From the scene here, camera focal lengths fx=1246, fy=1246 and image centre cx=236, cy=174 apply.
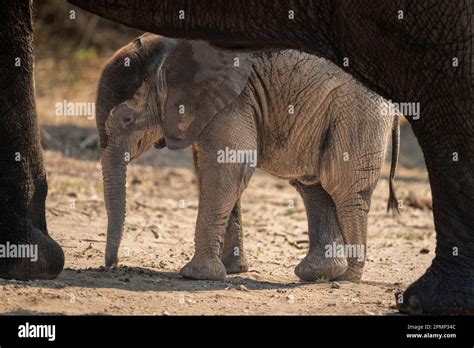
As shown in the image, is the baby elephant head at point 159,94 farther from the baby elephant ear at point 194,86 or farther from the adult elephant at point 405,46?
the adult elephant at point 405,46

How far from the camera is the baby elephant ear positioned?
718 centimetres

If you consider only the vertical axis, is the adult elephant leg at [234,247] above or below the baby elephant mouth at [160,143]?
below

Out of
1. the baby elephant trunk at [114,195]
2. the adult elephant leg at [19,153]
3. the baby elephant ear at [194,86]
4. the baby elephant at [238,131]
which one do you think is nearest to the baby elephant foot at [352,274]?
the baby elephant at [238,131]

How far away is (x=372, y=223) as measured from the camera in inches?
399

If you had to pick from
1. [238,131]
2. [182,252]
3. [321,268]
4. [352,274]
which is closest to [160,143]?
[238,131]

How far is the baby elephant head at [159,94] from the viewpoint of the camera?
23.4 ft

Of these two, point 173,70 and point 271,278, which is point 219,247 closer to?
point 271,278

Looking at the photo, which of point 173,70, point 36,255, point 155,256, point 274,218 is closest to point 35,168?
point 36,255

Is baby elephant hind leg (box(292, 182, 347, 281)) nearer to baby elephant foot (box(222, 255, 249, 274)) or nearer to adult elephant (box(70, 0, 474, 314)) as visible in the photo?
baby elephant foot (box(222, 255, 249, 274))

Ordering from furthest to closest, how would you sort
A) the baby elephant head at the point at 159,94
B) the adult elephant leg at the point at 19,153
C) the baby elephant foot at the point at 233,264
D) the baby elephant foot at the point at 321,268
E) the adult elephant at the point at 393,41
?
the baby elephant foot at the point at 233,264 → the baby elephant foot at the point at 321,268 → the baby elephant head at the point at 159,94 → the adult elephant leg at the point at 19,153 → the adult elephant at the point at 393,41

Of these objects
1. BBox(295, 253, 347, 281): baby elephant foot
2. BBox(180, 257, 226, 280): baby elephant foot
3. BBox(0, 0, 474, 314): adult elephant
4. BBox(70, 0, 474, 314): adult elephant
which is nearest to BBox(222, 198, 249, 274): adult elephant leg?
BBox(295, 253, 347, 281): baby elephant foot

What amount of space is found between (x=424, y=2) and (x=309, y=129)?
6.98ft

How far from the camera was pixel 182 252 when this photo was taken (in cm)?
837

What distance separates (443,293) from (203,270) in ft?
5.57
